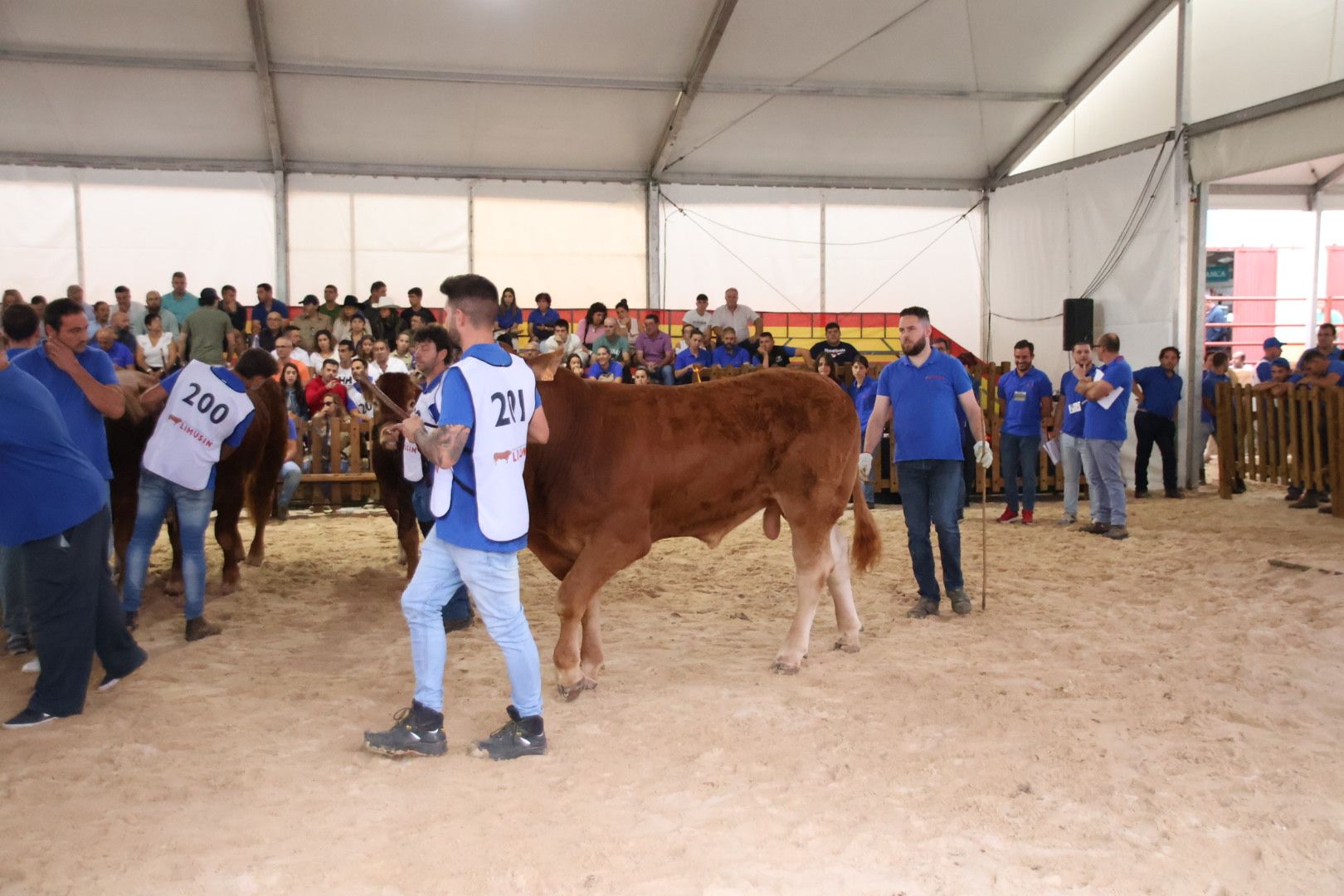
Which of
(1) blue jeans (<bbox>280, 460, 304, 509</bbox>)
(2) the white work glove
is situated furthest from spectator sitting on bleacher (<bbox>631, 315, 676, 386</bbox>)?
(2) the white work glove

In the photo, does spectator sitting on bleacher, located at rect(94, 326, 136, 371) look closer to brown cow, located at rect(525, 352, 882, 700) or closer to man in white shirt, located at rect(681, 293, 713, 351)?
man in white shirt, located at rect(681, 293, 713, 351)

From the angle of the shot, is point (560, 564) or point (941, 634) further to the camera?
point (941, 634)

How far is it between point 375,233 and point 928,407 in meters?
12.5

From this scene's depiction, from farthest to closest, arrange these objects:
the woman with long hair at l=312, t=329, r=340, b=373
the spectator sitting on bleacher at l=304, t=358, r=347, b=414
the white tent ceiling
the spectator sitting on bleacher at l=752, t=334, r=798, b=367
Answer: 1. the spectator sitting on bleacher at l=752, t=334, r=798, b=367
2. the white tent ceiling
3. the woman with long hair at l=312, t=329, r=340, b=373
4. the spectator sitting on bleacher at l=304, t=358, r=347, b=414

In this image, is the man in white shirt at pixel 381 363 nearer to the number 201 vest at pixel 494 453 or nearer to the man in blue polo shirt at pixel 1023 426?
the man in blue polo shirt at pixel 1023 426

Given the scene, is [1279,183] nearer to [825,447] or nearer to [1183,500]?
[1183,500]

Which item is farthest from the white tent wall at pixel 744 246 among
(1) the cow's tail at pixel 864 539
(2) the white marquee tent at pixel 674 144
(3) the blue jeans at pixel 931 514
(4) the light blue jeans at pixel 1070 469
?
(1) the cow's tail at pixel 864 539

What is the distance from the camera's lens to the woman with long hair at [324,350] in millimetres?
12961

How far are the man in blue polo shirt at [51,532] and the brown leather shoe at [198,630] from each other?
1211mm

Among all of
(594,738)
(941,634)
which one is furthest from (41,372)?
(941,634)

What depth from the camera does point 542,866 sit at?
3191mm

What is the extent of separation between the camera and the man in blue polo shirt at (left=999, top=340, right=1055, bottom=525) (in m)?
10.8

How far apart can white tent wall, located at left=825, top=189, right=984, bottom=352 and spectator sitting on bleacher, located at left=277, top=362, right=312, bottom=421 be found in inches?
377

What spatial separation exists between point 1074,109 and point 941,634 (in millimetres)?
13082
